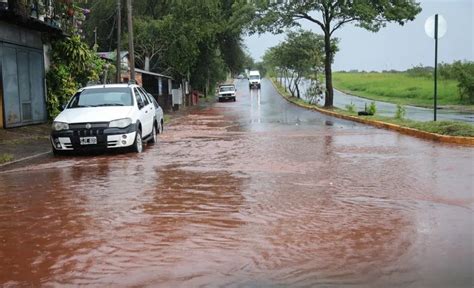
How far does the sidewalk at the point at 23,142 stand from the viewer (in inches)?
476

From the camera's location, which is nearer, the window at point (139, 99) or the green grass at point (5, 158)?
the green grass at point (5, 158)

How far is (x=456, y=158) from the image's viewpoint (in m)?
10.5

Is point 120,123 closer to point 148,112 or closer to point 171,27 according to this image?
point 148,112

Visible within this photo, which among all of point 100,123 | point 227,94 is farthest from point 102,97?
point 227,94

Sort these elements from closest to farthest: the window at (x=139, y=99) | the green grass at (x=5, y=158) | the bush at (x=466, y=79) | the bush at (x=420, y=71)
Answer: the green grass at (x=5, y=158)
the window at (x=139, y=99)
the bush at (x=466, y=79)
the bush at (x=420, y=71)

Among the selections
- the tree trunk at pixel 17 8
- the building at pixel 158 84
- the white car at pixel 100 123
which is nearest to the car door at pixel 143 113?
the white car at pixel 100 123

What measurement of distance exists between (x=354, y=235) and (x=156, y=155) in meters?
7.24

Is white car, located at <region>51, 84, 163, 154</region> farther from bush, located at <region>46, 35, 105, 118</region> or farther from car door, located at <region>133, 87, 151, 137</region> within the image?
bush, located at <region>46, 35, 105, 118</region>

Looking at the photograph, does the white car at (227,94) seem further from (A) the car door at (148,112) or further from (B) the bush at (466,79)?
(A) the car door at (148,112)

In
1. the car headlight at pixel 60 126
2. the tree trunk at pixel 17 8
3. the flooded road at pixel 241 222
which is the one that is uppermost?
the tree trunk at pixel 17 8

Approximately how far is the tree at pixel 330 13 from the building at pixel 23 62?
578 inches

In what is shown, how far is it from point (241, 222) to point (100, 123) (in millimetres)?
6500

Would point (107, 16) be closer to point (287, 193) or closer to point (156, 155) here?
point (156, 155)

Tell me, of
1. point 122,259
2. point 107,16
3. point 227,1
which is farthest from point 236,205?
point 227,1
